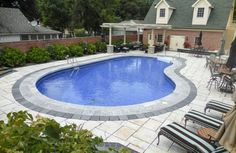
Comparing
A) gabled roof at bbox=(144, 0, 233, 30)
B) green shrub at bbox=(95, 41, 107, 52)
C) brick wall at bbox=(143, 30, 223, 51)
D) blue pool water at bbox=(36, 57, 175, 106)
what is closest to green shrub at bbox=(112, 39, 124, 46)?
green shrub at bbox=(95, 41, 107, 52)

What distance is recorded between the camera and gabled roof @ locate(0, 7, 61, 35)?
2291 cm

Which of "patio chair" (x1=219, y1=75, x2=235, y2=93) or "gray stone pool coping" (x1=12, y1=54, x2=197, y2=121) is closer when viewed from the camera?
"gray stone pool coping" (x1=12, y1=54, x2=197, y2=121)

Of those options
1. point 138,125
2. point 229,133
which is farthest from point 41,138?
point 138,125

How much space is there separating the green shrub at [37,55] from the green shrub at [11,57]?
0.81 m

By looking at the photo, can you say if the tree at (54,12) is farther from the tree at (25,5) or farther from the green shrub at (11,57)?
the green shrub at (11,57)

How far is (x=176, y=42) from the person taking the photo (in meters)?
25.6

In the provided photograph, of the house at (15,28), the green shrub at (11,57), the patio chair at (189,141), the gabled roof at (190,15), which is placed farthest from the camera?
the gabled roof at (190,15)

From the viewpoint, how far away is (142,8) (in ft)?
149

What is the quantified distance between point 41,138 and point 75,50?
55.6ft

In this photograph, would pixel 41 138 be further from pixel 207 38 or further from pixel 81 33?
pixel 81 33

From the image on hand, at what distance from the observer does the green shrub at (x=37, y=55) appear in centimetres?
1502

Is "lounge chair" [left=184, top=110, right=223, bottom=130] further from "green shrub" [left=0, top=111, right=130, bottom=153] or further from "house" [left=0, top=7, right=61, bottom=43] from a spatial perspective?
"house" [left=0, top=7, right=61, bottom=43]

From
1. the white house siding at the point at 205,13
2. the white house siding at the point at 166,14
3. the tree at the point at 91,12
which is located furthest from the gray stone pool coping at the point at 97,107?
the tree at the point at 91,12

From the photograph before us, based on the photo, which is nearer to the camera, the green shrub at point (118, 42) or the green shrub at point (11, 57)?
the green shrub at point (11, 57)
